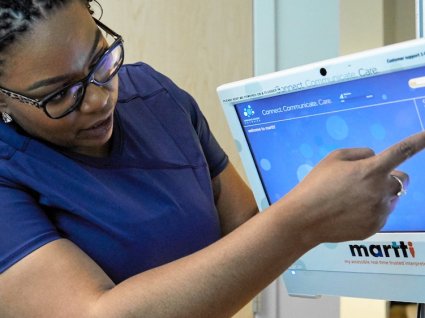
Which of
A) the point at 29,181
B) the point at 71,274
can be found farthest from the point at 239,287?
the point at 29,181

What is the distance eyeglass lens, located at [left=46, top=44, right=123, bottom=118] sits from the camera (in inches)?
37.7

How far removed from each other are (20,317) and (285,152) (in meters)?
0.41

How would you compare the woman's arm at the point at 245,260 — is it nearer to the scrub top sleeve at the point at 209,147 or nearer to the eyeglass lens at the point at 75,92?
the eyeglass lens at the point at 75,92

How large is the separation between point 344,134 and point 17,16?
1.49 feet

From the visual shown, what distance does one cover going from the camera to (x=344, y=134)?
2.89ft

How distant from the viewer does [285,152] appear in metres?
0.95

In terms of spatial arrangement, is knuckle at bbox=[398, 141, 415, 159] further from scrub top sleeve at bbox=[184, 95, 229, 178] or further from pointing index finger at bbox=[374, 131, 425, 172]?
scrub top sleeve at bbox=[184, 95, 229, 178]

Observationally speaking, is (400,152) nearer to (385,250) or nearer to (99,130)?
(385,250)

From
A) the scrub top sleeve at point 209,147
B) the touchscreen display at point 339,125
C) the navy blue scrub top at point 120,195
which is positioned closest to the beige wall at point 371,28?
the scrub top sleeve at point 209,147

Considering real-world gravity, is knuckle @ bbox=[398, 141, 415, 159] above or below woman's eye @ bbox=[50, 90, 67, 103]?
below

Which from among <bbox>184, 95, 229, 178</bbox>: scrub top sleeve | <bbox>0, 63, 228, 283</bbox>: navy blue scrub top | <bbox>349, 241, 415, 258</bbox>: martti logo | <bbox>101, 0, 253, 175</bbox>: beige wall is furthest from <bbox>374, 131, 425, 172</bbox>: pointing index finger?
<bbox>101, 0, 253, 175</bbox>: beige wall

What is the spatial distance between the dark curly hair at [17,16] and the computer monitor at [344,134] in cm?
27

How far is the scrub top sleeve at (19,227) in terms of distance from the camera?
2.90 feet

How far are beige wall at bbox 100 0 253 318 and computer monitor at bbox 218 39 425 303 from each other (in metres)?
0.99
